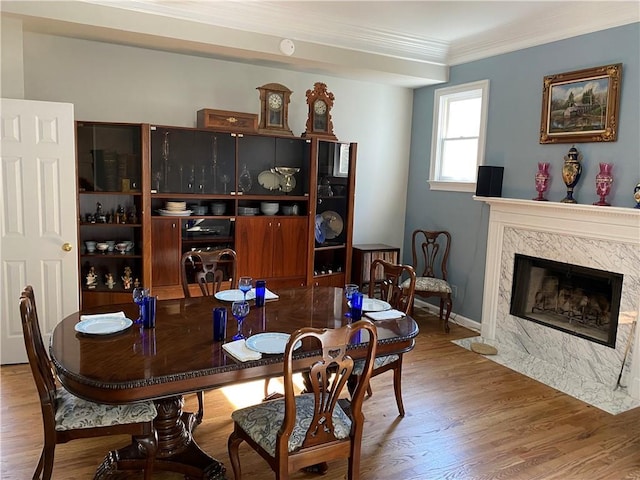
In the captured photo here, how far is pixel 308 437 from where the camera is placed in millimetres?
1977

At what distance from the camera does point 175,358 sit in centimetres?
203

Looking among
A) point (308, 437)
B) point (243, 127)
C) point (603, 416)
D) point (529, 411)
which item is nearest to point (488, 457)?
point (529, 411)

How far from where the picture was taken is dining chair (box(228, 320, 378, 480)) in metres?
1.87

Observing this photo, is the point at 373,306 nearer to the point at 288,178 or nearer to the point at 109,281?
the point at 288,178

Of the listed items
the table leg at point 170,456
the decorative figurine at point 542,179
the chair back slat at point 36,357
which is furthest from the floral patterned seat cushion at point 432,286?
the chair back slat at point 36,357

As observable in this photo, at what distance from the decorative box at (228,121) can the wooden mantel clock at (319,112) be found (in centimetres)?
56

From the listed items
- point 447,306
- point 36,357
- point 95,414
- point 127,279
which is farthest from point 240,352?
point 447,306

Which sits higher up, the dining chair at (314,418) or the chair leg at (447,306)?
the dining chair at (314,418)

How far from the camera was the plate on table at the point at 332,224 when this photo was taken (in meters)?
5.10

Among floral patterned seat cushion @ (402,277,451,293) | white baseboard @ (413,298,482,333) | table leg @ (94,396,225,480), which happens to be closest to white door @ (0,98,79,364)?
table leg @ (94,396,225,480)

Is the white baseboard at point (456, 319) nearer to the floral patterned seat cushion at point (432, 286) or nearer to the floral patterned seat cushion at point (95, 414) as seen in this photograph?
the floral patterned seat cushion at point (432, 286)

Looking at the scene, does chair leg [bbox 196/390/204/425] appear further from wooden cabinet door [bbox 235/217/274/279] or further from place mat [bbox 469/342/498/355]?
place mat [bbox 469/342/498/355]

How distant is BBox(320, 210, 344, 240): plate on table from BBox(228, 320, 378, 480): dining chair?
2973mm

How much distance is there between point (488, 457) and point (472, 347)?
5.69 feet
